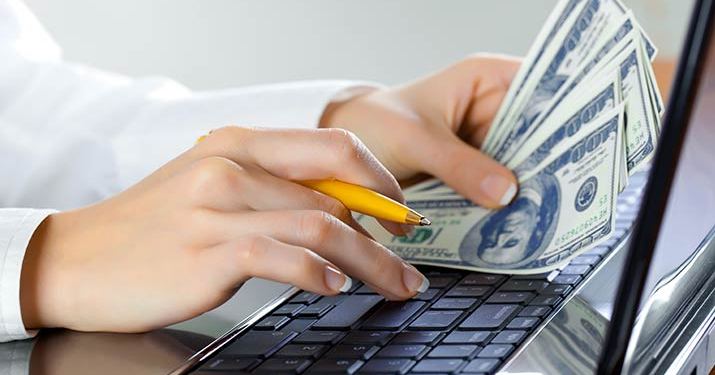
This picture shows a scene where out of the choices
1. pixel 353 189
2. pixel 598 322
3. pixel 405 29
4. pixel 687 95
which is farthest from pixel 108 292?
pixel 405 29

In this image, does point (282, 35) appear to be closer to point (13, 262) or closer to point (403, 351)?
point (13, 262)

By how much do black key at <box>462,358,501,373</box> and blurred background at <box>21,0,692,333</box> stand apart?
82.5 inches

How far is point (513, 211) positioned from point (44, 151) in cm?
54

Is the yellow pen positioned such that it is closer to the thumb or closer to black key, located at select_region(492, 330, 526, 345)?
black key, located at select_region(492, 330, 526, 345)

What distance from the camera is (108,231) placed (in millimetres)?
784

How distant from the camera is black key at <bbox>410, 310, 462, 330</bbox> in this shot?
70 centimetres

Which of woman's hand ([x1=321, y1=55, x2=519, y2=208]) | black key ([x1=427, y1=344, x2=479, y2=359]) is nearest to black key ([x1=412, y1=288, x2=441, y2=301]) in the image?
black key ([x1=427, y1=344, x2=479, y2=359])

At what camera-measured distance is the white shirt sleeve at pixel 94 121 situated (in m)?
1.18

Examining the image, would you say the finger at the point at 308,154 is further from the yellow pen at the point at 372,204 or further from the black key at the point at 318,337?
the black key at the point at 318,337

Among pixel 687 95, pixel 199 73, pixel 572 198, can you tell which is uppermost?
pixel 687 95

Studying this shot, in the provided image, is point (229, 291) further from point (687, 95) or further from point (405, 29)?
point (405, 29)

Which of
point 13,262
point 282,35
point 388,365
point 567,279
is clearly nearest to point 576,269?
point 567,279

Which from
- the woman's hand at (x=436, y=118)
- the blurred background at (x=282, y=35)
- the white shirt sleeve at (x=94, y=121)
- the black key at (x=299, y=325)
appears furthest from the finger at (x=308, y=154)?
the blurred background at (x=282, y=35)

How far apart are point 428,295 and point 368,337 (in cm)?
10
